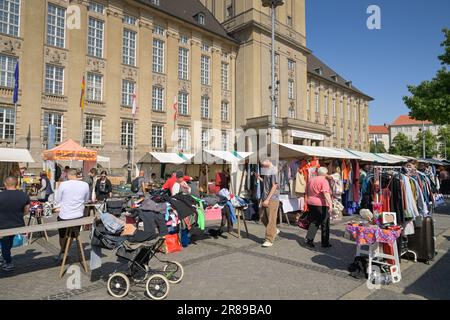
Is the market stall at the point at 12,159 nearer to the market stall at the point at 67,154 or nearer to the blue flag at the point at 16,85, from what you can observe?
the market stall at the point at 67,154

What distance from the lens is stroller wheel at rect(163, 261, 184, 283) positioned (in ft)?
17.1

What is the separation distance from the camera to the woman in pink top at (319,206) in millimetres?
7473

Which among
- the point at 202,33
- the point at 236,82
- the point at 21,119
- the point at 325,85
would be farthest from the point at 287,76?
the point at 21,119

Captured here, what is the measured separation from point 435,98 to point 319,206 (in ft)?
41.7

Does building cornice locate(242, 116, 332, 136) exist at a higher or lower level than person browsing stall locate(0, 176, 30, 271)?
higher

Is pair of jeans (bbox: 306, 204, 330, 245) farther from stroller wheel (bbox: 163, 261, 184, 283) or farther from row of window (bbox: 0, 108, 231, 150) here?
row of window (bbox: 0, 108, 231, 150)

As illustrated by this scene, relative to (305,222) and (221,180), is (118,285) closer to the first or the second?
(305,222)

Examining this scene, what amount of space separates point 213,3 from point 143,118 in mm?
23511

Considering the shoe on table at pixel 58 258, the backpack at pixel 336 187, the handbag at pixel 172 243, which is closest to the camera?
the shoe on table at pixel 58 258

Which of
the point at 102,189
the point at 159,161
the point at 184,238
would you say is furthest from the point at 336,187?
the point at 159,161

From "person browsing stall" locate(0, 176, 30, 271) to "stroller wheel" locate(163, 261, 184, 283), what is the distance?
9.76 ft

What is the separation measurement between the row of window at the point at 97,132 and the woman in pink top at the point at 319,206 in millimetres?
21773

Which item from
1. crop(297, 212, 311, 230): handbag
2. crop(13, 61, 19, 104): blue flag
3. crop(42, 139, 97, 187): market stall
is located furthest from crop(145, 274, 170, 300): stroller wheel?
crop(13, 61, 19, 104): blue flag

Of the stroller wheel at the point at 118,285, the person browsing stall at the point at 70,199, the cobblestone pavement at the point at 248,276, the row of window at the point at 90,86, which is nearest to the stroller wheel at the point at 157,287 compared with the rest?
the cobblestone pavement at the point at 248,276
